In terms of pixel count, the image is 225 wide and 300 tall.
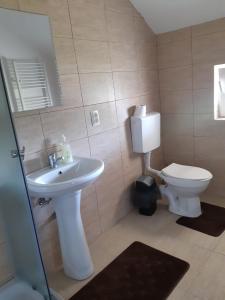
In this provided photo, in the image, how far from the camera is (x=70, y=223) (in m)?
1.68

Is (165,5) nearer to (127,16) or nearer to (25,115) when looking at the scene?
(127,16)

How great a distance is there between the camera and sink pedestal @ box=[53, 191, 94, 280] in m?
1.63

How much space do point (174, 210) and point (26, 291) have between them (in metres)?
1.51

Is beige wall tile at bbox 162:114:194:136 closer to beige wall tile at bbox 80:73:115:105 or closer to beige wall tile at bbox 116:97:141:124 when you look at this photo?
beige wall tile at bbox 116:97:141:124

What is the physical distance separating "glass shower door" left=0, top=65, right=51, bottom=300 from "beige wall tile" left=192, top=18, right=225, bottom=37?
2007 millimetres

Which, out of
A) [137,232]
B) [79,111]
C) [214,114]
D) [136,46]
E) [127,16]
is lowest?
[137,232]

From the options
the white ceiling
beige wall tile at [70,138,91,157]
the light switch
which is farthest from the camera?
the white ceiling

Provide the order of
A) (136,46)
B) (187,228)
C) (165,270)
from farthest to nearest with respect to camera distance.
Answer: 1. (136,46)
2. (187,228)
3. (165,270)

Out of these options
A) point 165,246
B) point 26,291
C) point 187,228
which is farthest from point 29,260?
point 187,228

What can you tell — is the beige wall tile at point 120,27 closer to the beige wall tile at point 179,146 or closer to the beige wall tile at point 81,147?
the beige wall tile at point 81,147

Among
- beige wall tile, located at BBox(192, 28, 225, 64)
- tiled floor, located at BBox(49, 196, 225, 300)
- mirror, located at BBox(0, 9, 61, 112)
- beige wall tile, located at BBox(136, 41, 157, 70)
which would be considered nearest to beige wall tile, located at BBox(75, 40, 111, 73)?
mirror, located at BBox(0, 9, 61, 112)

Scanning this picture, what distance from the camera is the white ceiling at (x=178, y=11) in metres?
2.14

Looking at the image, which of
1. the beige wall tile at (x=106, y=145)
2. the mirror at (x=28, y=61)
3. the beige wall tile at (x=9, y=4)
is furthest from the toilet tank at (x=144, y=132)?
the beige wall tile at (x=9, y=4)

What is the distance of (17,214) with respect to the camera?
151 centimetres
